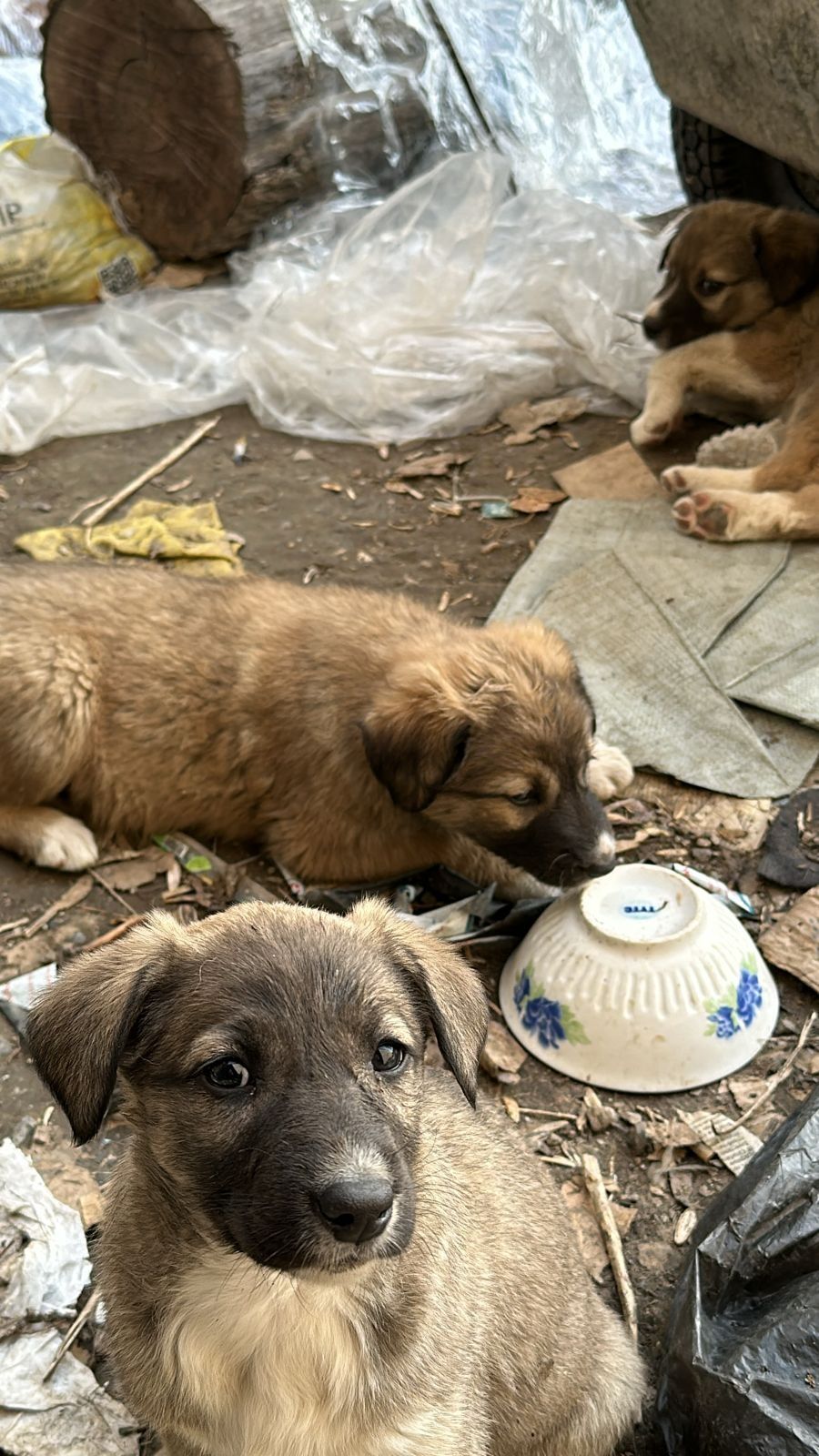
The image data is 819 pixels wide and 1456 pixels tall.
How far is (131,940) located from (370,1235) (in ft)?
2.33

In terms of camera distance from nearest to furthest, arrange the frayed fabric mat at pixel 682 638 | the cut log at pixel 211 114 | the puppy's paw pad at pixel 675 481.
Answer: the frayed fabric mat at pixel 682 638, the puppy's paw pad at pixel 675 481, the cut log at pixel 211 114

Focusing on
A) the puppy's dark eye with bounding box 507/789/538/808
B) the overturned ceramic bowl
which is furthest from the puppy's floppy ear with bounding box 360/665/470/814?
the overturned ceramic bowl

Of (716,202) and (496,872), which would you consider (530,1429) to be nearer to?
(496,872)

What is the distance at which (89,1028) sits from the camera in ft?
7.35

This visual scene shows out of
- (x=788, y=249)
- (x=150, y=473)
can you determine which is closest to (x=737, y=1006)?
(x=788, y=249)

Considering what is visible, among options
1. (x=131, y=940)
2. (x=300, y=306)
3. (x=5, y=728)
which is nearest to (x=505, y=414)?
(x=300, y=306)

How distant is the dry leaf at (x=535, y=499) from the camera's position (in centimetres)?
629

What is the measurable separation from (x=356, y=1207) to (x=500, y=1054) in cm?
199

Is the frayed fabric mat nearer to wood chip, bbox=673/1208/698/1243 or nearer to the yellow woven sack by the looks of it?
wood chip, bbox=673/1208/698/1243

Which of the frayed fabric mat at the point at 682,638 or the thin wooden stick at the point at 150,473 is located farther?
the thin wooden stick at the point at 150,473

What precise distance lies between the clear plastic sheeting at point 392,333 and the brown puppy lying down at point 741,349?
0.61 meters

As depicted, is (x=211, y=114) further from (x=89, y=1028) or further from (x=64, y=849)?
(x=89, y=1028)

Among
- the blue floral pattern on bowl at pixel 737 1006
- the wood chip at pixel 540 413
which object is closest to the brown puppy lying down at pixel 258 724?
the blue floral pattern on bowl at pixel 737 1006

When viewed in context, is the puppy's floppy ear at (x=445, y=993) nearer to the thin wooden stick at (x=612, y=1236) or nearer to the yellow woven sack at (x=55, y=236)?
the thin wooden stick at (x=612, y=1236)
